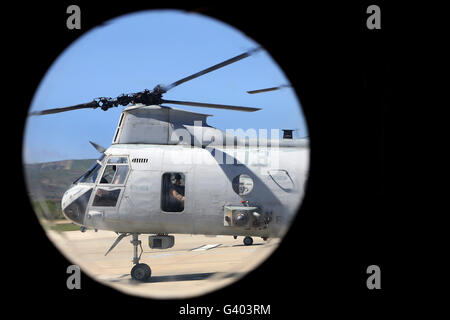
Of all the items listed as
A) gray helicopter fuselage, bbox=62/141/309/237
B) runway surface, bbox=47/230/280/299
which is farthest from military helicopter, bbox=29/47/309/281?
runway surface, bbox=47/230/280/299

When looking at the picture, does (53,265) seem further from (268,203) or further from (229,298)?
(268,203)

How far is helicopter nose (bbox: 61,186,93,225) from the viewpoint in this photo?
7488 millimetres

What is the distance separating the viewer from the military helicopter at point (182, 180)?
23.8 ft

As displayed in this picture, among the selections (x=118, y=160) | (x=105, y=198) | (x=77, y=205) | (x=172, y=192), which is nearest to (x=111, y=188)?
(x=105, y=198)

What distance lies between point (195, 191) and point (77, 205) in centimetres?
236

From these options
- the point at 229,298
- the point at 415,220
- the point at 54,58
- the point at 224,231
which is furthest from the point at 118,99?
the point at 415,220

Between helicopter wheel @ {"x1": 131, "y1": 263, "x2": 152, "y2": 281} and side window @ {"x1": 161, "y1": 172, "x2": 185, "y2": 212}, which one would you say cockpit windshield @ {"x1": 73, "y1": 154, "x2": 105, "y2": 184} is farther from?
helicopter wheel @ {"x1": 131, "y1": 263, "x2": 152, "y2": 281}

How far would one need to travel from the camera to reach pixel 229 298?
2.65 m

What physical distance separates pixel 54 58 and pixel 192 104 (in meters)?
4.42

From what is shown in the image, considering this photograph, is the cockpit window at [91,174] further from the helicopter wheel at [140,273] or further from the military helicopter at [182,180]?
the helicopter wheel at [140,273]

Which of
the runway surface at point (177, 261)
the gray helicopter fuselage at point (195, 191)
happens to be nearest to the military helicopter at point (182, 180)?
the gray helicopter fuselage at point (195, 191)

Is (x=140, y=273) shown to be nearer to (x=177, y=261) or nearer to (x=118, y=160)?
(x=118, y=160)

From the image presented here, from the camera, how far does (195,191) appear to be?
726 centimetres

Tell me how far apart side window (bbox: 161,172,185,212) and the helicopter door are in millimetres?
796
